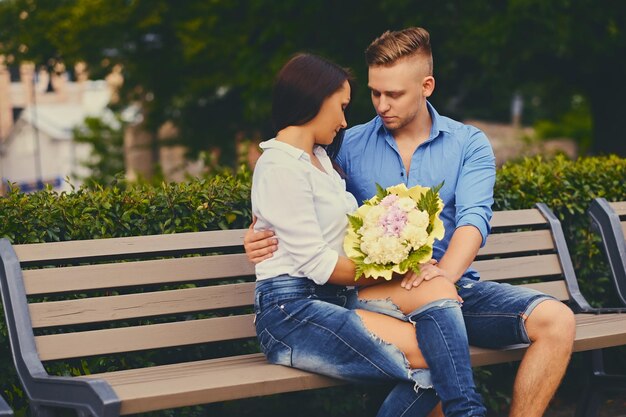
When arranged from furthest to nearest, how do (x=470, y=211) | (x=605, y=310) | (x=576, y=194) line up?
1. (x=576, y=194)
2. (x=605, y=310)
3. (x=470, y=211)

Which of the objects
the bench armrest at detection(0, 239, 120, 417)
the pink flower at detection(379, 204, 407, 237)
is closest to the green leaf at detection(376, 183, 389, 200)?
the pink flower at detection(379, 204, 407, 237)

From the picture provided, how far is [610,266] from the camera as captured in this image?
17.1ft

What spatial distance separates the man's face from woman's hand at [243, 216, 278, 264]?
0.86 metres

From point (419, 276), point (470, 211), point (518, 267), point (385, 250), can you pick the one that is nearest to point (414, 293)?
point (419, 276)

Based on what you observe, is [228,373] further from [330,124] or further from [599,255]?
[599,255]

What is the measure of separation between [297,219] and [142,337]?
33.8 inches

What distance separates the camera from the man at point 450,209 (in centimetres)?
392

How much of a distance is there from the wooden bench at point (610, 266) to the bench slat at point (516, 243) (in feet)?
0.90

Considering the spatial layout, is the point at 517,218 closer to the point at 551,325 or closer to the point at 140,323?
the point at 551,325

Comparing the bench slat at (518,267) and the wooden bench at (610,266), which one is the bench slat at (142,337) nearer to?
the bench slat at (518,267)

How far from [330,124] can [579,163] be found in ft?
8.13

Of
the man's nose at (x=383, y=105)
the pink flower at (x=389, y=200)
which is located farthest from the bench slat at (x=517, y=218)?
the pink flower at (x=389, y=200)

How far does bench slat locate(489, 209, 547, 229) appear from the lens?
5.15 meters

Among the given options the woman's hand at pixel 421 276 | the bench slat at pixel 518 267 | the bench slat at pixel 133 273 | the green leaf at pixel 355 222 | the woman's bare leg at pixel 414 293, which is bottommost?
the bench slat at pixel 518 267
